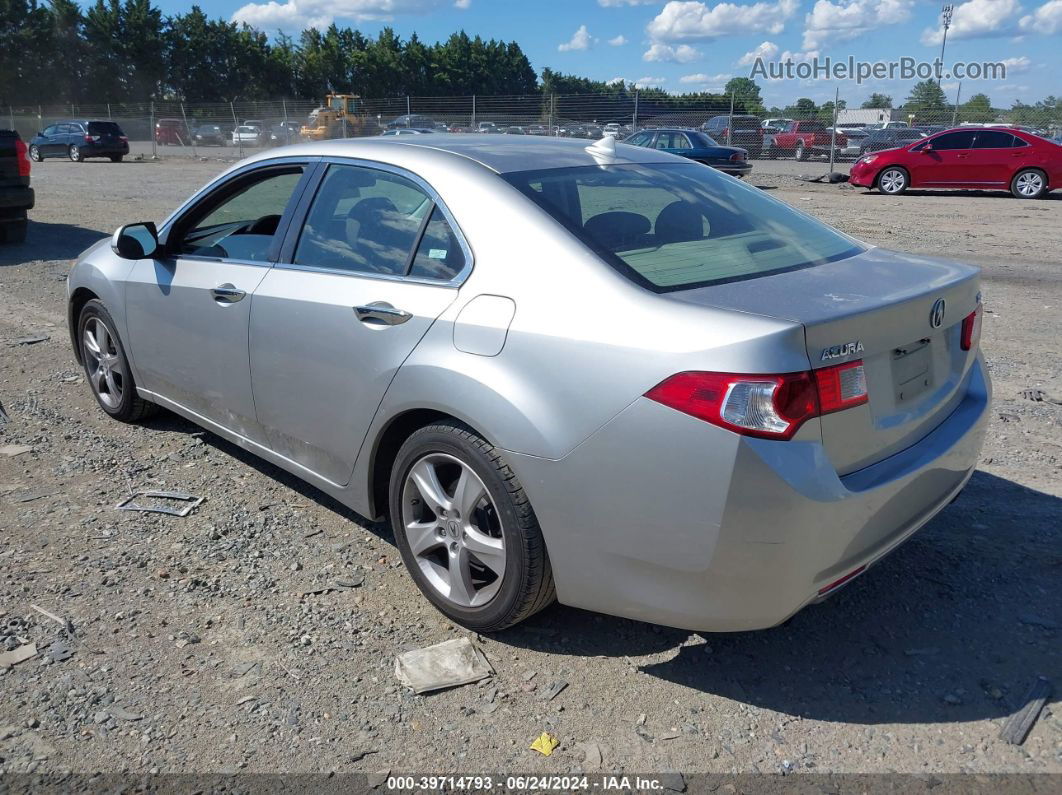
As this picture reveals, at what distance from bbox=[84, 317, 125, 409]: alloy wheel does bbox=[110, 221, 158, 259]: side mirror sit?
0.72 m

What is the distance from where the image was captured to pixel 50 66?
223ft

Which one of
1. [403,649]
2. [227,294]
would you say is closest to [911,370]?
[403,649]

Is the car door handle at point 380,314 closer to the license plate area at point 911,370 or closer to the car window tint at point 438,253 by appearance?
the car window tint at point 438,253

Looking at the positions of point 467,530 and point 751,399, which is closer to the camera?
point 751,399

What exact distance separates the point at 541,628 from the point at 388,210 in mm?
1688

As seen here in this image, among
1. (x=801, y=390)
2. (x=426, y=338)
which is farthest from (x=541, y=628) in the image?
(x=801, y=390)

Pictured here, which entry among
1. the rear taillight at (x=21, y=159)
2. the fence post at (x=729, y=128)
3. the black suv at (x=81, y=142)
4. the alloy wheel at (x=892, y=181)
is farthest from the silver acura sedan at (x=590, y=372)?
the black suv at (x=81, y=142)

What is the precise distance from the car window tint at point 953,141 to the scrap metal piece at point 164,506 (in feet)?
65.5

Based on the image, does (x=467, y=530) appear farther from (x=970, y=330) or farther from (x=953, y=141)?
(x=953, y=141)

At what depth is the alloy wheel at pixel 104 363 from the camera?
16.8 ft

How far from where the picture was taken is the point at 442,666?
9.82 feet

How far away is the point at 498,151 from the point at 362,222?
1.99 ft

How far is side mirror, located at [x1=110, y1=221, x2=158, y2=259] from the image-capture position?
14.4 ft

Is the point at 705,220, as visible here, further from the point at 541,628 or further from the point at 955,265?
the point at 541,628
